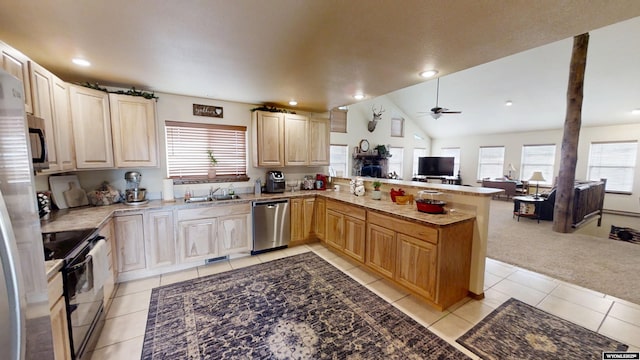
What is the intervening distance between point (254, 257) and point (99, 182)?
2.33m

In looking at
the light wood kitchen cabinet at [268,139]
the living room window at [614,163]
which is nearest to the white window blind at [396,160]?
the living room window at [614,163]

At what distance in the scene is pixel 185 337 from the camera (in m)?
2.10

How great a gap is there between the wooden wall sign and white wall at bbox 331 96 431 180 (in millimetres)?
4505

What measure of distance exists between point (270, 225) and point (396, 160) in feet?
24.2

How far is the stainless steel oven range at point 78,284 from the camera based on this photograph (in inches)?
61.7

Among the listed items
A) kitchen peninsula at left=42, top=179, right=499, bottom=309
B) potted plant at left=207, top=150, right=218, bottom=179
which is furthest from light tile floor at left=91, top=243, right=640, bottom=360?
potted plant at left=207, top=150, right=218, bottom=179

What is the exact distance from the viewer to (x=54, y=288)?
1.38 m

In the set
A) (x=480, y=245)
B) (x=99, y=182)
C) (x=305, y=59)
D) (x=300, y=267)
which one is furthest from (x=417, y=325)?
(x=99, y=182)

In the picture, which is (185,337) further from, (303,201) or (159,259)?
(303,201)

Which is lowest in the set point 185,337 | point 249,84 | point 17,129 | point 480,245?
point 185,337

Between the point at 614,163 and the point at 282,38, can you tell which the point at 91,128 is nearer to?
the point at 282,38

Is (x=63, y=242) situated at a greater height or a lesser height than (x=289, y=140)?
lesser

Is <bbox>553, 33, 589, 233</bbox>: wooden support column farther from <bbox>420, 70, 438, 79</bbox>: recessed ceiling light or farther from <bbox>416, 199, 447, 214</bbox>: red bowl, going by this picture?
<bbox>416, 199, 447, 214</bbox>: red bowl

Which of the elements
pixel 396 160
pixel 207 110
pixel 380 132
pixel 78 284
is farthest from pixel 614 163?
pixel 78 284
